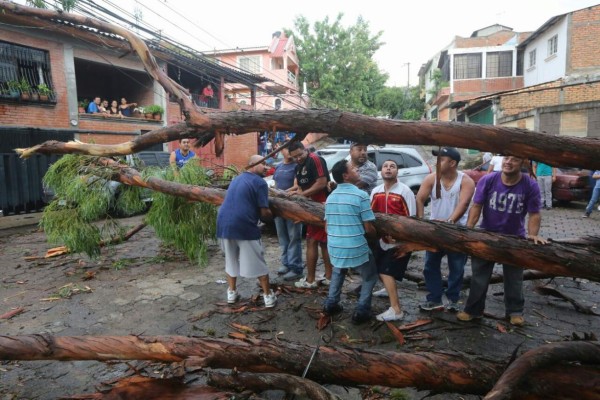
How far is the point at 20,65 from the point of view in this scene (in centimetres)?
1236

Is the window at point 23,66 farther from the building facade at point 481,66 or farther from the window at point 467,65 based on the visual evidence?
the window at point 467,65

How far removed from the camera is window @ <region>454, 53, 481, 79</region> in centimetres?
2641

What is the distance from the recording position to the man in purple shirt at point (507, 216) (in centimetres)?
363

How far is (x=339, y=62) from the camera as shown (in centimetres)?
3027

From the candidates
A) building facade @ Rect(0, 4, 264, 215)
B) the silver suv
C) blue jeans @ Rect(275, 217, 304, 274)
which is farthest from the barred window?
blue jeans @ Rect(275, 217, 304, 274)

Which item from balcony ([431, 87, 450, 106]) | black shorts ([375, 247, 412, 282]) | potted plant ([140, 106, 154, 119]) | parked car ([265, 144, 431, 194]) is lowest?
black shorts ([375, 247, 412, 282])

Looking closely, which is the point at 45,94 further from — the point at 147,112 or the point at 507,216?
the point at 507,216

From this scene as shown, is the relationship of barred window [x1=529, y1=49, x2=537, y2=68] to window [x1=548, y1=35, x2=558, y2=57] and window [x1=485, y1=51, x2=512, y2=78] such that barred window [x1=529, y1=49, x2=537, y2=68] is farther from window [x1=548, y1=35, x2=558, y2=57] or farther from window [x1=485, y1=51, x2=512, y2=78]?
window [x1=548, y1=35, x2=558, y2=57]

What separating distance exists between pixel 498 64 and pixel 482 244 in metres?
27.4

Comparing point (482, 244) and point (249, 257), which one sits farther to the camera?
point (249, 257)

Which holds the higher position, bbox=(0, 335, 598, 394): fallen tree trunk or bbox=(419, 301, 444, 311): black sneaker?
bbox=(0, 335, 598, 394): fallen tree trunk

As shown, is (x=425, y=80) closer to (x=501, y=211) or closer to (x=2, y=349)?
(x=501, y=211)

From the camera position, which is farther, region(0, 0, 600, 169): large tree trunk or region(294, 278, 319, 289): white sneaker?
region(294, 278, 319, 289): white sneaker

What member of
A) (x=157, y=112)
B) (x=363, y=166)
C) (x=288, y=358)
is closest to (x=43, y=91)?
(x=157, y=112)
